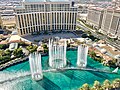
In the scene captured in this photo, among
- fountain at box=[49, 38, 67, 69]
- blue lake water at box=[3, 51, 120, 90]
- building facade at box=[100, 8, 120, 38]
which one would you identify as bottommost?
blue lake water at box=[3, 51, 120, 90]

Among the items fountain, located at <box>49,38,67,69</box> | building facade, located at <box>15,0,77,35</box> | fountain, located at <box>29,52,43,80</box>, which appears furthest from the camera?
building facade, located at <box>15,0,77,35</box>

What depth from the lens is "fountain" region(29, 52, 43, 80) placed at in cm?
4731

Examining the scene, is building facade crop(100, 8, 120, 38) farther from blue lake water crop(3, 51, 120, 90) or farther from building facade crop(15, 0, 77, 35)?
blue lake water crop(3, 51, 120, 90)

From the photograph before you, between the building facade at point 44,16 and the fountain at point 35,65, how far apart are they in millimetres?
47536

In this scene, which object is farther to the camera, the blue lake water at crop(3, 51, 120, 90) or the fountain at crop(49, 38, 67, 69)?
the fountain at crop(49, 38, 67, 69)

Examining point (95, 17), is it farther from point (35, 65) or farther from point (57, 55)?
point (35, 65)

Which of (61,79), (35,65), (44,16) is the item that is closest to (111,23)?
(44,16)

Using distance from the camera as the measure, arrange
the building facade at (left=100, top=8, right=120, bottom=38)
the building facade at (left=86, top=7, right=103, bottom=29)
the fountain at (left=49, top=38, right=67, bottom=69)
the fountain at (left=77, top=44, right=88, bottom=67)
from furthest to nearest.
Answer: the building facade at (left=86, top=7, right=103, bottom=29) < the building facade at (left=100, top=8, right=120, bottom=38) < the fountain at (left=49, top=38, right=67, bottom=69) < the fountain at (left=77, top=44, right=88, bottom=67)

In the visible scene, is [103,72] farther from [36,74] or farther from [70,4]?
[70,4]

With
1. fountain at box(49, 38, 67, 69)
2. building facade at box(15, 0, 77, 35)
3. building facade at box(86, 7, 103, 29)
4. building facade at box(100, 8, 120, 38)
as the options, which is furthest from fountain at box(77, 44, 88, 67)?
building facade at box(86, 7, 103, 29)

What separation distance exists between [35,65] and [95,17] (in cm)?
8460

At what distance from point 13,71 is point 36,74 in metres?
12.6

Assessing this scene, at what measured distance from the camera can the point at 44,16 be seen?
9400 centimetres

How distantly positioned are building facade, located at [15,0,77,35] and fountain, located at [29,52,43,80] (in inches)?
1872
